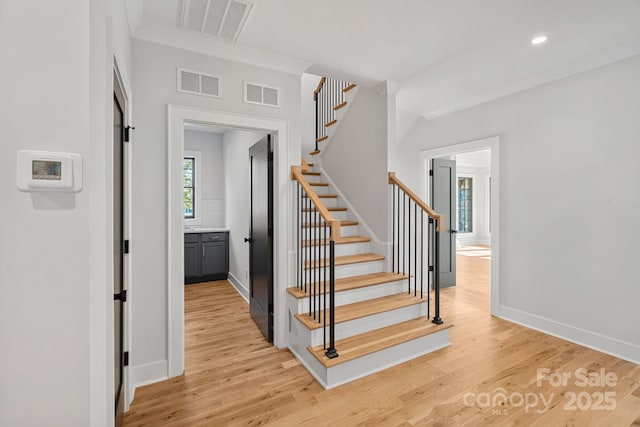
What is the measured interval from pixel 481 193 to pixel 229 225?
27.6ft

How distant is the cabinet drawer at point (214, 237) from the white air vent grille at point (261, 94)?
330 centimetres

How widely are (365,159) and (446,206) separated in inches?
78.9

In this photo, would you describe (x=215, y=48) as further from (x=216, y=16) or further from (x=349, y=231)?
(x=349, y=231)

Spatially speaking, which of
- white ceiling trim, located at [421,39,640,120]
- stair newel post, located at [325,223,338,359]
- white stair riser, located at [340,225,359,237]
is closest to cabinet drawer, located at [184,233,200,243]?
white stair riser, located at [340,225,359,237]

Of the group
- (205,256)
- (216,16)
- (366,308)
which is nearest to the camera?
(216,16)

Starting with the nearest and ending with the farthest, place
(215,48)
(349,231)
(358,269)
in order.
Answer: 1. (215,48)
2. (358,269)
3. (349,231)

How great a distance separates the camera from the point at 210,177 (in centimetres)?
599

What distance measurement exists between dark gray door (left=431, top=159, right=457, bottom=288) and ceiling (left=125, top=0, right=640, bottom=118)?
1.65 metres

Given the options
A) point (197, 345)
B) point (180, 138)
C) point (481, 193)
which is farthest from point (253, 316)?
point (481, 193)

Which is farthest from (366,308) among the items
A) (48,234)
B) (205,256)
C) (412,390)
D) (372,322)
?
(205,256)

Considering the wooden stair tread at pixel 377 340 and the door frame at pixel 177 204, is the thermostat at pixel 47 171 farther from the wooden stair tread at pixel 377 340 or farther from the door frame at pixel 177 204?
the wooden stair tread at pixel 377 340

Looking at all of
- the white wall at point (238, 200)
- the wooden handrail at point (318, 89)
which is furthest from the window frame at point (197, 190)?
the wooden handrail at point (318, 89)

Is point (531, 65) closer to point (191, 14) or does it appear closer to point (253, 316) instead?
point (191, 14)

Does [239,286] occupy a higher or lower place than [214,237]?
lower
